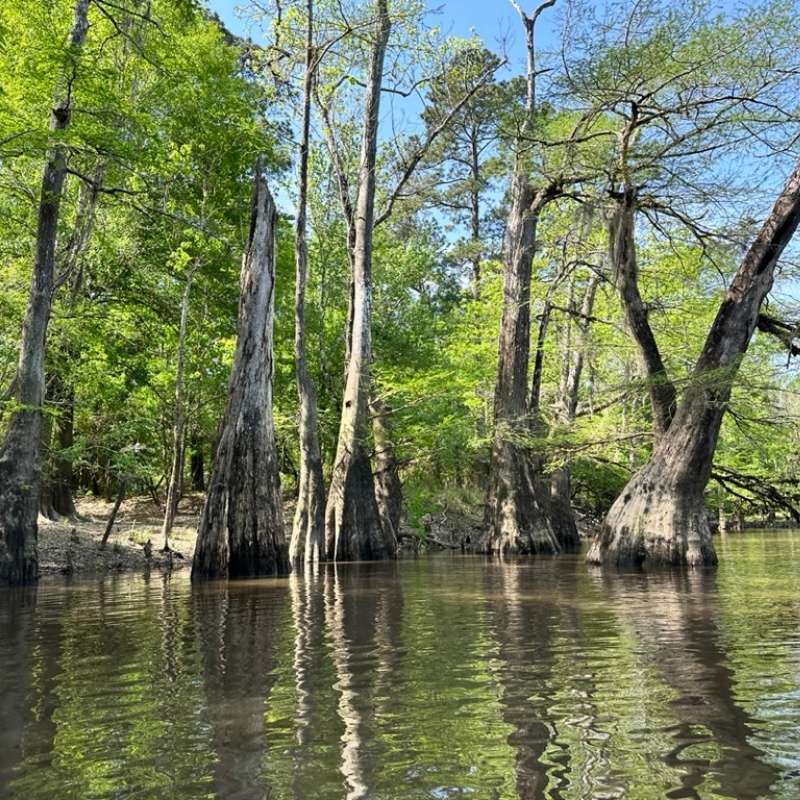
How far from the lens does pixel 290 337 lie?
2253 centimetres

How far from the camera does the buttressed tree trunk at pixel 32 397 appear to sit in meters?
11.8

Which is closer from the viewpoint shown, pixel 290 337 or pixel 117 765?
pixel 117 765

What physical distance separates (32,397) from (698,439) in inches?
432

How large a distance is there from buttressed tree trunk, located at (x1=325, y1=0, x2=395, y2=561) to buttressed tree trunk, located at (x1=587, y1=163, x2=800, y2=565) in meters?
5.58

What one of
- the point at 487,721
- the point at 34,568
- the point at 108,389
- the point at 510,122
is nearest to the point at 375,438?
the point at 108,389

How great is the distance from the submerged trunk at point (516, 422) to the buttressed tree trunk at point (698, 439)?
5.12 metres

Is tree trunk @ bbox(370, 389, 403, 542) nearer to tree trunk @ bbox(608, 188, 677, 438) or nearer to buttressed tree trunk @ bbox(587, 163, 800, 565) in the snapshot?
tree trunk @ bbox(608, 188, 677, 438)

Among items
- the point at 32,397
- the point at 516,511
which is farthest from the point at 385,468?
the point at 32,397

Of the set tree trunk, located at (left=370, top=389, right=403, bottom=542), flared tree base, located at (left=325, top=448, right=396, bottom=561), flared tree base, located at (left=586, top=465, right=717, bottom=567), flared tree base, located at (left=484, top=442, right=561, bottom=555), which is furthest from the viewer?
tree trunk, located at (left=370, top=389, right=403, bottom=542)

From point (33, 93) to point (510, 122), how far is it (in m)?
8.84

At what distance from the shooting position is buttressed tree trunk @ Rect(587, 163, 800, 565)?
1430 centimetres

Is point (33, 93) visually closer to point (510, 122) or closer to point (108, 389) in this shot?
point (108, 389)

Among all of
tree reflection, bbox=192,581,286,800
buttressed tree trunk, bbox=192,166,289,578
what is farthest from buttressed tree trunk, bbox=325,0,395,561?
tree reflection, bbox=192,581,286,800

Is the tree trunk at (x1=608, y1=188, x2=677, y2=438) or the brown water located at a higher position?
the tree trunk at (x1=608, y1=188, x2=677, y2=438)
